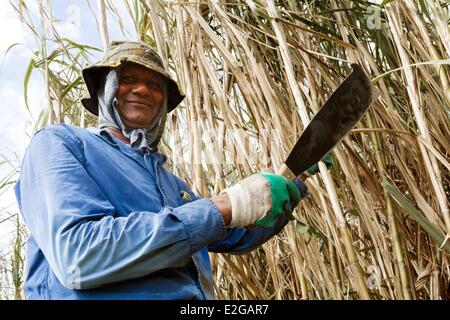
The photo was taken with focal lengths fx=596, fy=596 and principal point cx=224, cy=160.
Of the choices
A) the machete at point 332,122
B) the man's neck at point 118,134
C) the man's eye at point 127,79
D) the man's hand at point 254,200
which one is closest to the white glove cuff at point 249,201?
the man's hand at point 254,200

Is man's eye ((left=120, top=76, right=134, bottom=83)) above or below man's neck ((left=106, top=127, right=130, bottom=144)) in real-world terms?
above

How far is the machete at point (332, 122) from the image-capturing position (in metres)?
1.18

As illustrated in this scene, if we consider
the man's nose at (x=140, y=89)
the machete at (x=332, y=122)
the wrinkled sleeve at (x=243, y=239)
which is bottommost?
the wrinkled sleeve at (x=243, y=239)

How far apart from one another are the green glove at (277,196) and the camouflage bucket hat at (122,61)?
40cm

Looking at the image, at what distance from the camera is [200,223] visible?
0.96 metres

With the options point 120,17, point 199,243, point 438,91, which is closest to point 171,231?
point 199,243

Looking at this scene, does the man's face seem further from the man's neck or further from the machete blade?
the machete blade

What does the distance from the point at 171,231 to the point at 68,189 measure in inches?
7.4

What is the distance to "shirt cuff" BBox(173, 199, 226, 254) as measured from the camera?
95 cm

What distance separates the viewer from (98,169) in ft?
3.51

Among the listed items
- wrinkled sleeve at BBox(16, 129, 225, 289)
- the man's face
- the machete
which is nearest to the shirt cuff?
wrinkled sleeve at BBox(16, 129, 225, 289)

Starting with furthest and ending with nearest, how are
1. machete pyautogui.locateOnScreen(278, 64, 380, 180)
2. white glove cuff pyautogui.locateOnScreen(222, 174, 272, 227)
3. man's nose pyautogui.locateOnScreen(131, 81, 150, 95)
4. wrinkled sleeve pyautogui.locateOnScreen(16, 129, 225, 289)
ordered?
man's nose pyautogui.locateOnScreen(131, 81, 150, 95), machete pyautogui.locateOnScreen(278, 64, 380, 180), white glove cuff pyautogui.locateOnScreen(222, 174, 272, 227), wrinkled sleeve pyautogui.locateOnScreen(16, 129, 225, 289)

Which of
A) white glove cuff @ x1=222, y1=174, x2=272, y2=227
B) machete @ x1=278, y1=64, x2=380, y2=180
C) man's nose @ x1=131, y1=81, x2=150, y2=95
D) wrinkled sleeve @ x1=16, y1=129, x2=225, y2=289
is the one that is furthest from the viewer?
man's nose @ x1=131, y1=81, x2=150, y2=95

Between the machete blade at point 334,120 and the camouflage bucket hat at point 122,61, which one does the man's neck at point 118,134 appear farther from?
the machete blade at point 334,120
